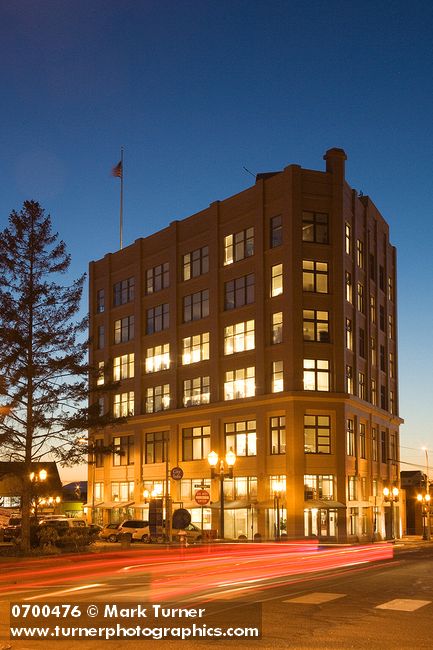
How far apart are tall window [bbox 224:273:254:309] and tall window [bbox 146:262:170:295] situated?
929cm

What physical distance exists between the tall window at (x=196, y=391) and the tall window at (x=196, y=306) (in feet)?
18.2

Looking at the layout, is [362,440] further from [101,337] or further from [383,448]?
[101,337]

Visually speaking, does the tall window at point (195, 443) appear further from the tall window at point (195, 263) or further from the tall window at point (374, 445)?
the tall window at point (374, 445)

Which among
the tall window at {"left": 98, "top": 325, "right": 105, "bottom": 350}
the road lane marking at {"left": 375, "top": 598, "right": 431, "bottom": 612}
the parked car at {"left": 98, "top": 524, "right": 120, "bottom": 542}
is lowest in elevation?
the parked car at {"left": 98, "top": 524, "right": 120, "bottom": 542}

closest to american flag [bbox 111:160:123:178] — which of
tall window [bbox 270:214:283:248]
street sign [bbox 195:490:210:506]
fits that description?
tall window [bbox 270:214:283:248]

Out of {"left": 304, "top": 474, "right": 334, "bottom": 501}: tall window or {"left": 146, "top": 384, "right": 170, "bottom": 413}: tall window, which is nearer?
{"left": 304, "top": 474, "right": 334, "bottom": 501}: tall window

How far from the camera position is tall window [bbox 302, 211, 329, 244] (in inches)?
2618

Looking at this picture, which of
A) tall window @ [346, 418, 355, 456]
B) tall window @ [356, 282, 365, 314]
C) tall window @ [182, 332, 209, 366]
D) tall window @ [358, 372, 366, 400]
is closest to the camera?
tall window @ [346, 418, 355, 456]

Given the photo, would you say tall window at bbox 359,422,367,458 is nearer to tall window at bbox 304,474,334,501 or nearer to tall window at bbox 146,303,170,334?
tall window at bbox 304,474,334,501

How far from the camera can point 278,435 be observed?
64.3 metres

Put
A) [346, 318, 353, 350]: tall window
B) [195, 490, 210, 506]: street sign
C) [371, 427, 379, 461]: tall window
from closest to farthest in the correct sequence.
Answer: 1. [195, 490, 210, 506]: street sign
2. [346, 318, 353, 350]: tall window
3. [371, 427, 379, 461]: tall window

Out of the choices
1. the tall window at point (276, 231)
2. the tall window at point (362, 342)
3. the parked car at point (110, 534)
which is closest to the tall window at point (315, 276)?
the tall window at point (276, 231)

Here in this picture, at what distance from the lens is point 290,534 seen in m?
61.0

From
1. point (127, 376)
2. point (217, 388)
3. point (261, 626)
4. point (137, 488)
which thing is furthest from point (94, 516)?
point (261, 626)
